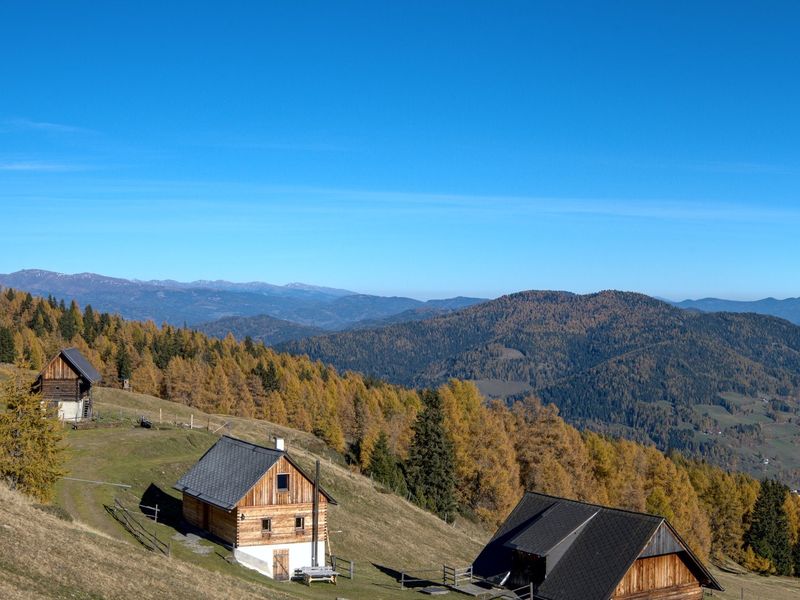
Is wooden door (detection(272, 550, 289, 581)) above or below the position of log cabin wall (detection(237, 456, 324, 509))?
below

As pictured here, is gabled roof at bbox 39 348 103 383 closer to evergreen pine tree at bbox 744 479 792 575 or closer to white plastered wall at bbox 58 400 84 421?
white plastered wall at bbox 58 400 84 421

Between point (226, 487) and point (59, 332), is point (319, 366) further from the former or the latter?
point (226, 487)

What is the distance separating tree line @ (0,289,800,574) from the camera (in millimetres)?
99375

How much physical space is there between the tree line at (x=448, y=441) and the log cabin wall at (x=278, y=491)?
42.8 meters

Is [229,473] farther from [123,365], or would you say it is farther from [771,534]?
[123,365]

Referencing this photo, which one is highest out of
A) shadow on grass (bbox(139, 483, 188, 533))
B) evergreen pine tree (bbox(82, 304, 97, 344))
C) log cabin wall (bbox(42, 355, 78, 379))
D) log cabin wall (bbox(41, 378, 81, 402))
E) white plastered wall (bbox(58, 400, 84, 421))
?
evergreen pine tree (bbox(82, 304, 97, 344))

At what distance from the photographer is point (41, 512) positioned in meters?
38.3

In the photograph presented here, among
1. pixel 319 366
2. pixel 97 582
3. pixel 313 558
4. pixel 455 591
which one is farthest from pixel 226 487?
pixel 319 366

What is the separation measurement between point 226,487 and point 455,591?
16.5 metres

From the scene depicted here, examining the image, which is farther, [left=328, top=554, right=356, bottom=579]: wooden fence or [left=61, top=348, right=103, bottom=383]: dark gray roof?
[left=61, top=348, right=103, bottom=383]: dark gray roof

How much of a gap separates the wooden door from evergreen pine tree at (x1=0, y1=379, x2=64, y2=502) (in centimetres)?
1426

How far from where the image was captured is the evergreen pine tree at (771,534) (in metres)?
117

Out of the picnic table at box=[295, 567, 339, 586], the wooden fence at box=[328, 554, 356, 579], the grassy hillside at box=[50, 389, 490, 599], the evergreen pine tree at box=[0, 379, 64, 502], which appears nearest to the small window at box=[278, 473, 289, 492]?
the grassy hillside at box=[50, 389, 490, 599]

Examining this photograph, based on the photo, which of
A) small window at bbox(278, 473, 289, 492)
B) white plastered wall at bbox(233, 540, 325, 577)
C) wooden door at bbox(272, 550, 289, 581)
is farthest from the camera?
small window at bbox(278, 473, 289, 492)
